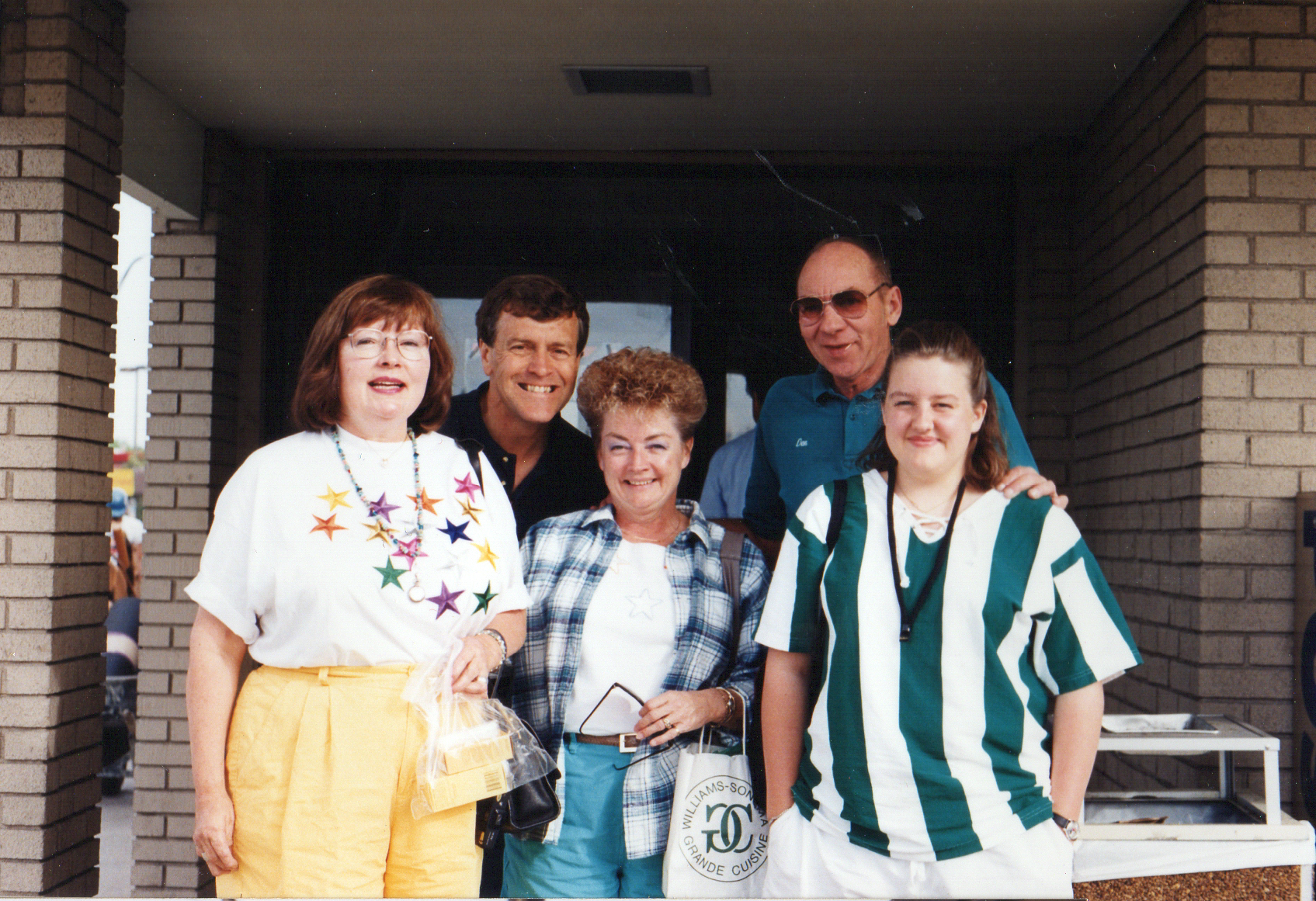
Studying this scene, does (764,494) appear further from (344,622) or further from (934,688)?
(344,622)

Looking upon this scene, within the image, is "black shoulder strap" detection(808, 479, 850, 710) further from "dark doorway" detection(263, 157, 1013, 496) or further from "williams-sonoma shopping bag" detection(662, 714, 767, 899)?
"dark doorway" detection(263, 157, 1013, 496)

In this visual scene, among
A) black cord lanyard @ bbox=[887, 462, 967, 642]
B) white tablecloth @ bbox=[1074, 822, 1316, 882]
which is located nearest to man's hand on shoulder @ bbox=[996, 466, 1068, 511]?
black cord lanyard @ bbox=[887, 462, 967, 642]

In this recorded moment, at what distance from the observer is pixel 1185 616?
3148 millimetres

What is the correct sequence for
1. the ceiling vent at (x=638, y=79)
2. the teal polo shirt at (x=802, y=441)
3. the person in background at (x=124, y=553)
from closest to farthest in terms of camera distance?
the teal polo shirt at (x=802, y=441), the ceiling vent at (x=638, y=79), the person in background at (x=124, y=553)

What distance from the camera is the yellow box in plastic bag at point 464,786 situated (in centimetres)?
240

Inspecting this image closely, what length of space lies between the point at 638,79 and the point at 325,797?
2.44m

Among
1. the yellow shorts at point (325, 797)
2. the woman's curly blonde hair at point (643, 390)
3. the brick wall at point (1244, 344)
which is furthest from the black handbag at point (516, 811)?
the brick wall at point (1244, 344)

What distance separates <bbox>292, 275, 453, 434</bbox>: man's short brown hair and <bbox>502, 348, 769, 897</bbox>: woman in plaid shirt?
0.41 meters

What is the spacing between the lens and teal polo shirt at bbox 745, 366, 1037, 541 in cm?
289

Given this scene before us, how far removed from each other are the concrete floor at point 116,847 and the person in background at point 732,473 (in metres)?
2.33

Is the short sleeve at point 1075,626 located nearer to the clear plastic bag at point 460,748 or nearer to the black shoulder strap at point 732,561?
the black shoulder strap at point 732,561

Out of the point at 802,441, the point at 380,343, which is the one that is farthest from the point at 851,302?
the point at 380,343

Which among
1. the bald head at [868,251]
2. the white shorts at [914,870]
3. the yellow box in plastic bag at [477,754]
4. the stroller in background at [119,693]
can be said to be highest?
the bald head at [868,251]

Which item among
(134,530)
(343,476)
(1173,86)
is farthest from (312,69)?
(134,530)
